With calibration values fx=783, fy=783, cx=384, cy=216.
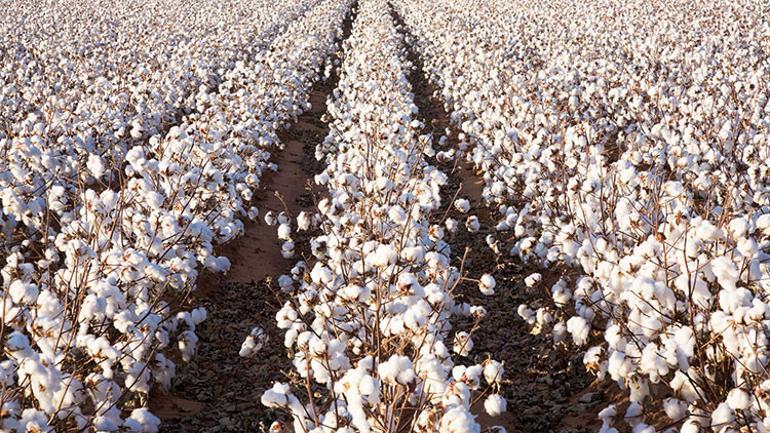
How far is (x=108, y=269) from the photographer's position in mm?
5574

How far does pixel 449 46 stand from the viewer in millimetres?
21844

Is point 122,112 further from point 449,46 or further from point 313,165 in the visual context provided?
point 449,46

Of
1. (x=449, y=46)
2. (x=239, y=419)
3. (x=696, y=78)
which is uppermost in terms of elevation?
(x=449, y=46)

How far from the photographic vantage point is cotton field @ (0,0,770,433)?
4.46m

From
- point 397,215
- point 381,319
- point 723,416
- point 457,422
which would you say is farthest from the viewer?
point 397,215

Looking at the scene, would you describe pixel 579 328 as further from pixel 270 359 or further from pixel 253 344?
pixel 270 359

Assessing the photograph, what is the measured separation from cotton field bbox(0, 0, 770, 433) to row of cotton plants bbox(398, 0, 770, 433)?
0.03m

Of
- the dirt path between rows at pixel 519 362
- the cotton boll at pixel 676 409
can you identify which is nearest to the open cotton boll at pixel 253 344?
the dirt path between rows at pixel 519 362

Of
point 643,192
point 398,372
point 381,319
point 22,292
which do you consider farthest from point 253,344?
point 643,192

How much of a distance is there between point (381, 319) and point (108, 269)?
6.77 ft

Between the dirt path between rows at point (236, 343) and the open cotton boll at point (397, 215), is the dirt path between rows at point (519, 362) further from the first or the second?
the dirt path between rows at point (236, 343)

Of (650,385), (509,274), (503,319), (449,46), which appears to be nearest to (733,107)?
(509,274)

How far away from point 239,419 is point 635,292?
3.04 metres

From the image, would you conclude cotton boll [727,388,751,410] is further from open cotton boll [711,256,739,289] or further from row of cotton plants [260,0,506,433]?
row of cotton plants [260,0,506,433]
